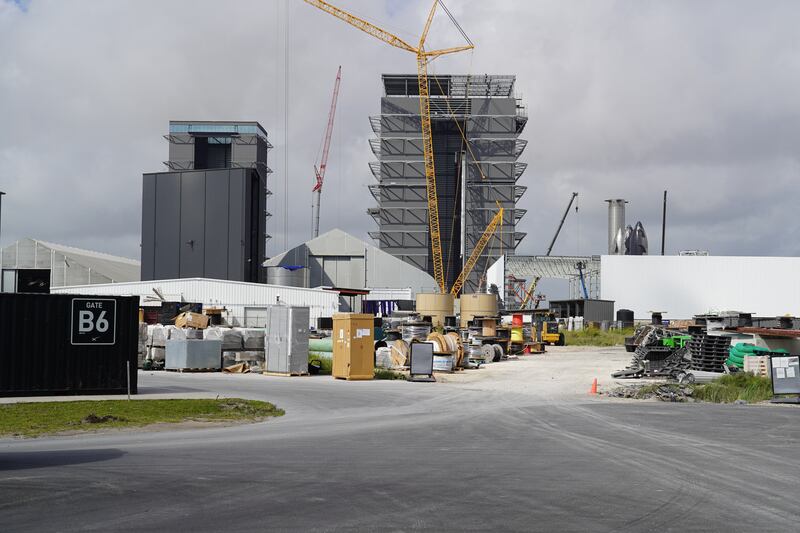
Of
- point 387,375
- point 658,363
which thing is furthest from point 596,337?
point 387,375

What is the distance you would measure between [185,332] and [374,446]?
78.3 ft

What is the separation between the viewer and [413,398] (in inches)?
954

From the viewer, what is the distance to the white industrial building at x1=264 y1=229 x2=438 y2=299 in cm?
8675

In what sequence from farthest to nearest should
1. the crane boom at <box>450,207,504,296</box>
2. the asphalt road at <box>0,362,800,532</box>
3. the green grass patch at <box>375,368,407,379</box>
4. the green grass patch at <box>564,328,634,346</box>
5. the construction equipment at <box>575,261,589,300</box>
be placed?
the crane boom at <box>450,207,504,296</box> < the construction equipment at <box>575,261,589,300</box> < the green grass patch at <box>564,328,634,346</box> < the green grass patch at <box>375,368,407,379</box> < the asphalt road at <box>0,362,800,532</box>

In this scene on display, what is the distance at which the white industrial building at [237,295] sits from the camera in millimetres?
64000

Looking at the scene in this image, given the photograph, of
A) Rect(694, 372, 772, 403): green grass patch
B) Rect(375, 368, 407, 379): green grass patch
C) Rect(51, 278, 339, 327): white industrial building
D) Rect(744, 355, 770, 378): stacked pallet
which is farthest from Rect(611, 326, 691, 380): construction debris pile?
Rect(51, 278, 339, 327): white industrial building

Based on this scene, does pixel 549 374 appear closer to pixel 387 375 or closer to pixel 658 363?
pixel 658 363

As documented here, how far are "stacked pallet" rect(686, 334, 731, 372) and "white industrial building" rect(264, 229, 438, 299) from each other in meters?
50.3

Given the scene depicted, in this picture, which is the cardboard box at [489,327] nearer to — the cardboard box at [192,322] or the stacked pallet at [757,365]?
the cardboard box at [192,322]

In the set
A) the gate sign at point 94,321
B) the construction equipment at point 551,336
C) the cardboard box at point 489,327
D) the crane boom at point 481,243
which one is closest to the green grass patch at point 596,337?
the construction equipment at point 551,336

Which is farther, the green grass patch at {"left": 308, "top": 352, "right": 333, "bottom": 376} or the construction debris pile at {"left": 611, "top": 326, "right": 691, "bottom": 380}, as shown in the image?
the green grass patch at {"left": 308, "top": 352, "right": 333, "bottom": 376}

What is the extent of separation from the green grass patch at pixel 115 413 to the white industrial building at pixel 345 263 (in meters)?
65.7

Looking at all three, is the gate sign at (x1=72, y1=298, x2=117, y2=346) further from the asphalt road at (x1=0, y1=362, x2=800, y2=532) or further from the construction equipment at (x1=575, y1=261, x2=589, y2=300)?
the construction equipment at (x1=575, y1=261, x2=589, y2=300)

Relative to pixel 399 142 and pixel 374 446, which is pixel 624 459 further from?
pixel 399 142
